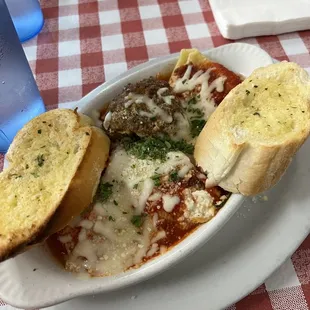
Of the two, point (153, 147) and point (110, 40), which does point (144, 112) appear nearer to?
point (153, 147)

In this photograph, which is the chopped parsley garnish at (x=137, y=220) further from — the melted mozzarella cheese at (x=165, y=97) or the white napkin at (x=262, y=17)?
the white napkin at (x=262, y=17)

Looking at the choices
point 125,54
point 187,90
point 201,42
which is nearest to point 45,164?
point 187,90

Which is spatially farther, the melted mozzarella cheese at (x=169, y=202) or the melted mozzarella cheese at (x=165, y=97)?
the melted mozzarella cheese at (x=165, y=97)

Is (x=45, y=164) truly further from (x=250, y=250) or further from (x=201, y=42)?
(x=201, y=42)

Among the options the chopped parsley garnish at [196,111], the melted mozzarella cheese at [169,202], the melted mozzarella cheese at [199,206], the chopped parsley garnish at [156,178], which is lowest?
the melted mozzarella cheese at [199,206]

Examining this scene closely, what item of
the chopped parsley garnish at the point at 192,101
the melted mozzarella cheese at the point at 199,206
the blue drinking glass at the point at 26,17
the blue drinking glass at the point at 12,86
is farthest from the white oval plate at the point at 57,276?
the blue drinking glass at the point at 26,17
